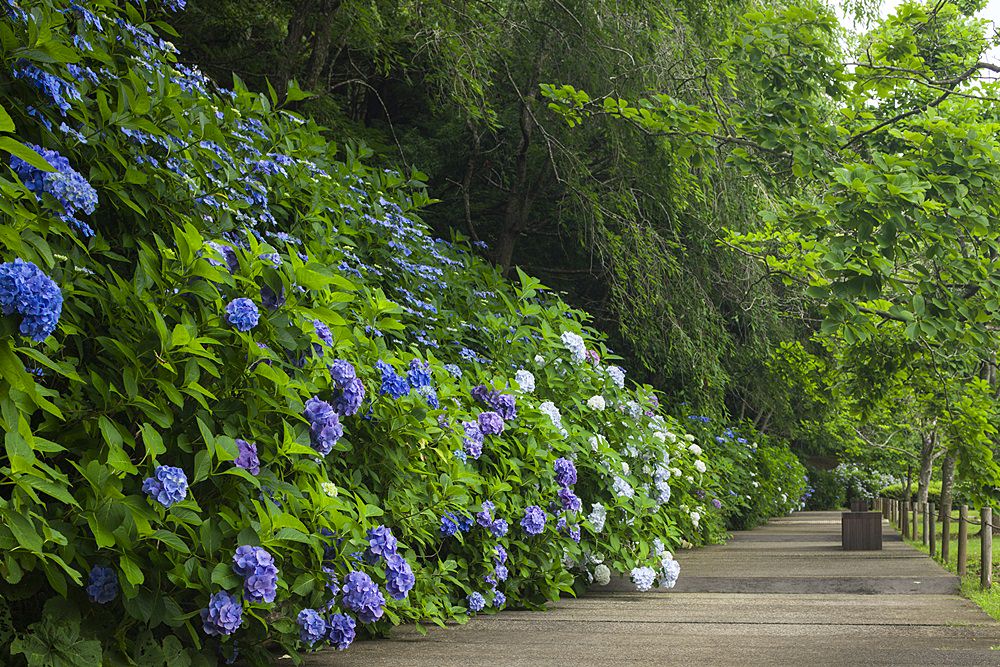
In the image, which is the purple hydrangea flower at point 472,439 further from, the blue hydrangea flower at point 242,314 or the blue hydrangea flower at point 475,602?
the blue hydrangea flower at point 242,314

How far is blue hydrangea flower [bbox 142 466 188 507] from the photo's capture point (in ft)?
7.22

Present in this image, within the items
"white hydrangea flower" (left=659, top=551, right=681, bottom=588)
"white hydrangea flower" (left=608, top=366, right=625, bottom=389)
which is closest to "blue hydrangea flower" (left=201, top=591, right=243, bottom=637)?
"white hydrangea flower" (left=659, top=551, right=681, bottom=588)

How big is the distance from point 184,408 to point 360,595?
0.72 metres

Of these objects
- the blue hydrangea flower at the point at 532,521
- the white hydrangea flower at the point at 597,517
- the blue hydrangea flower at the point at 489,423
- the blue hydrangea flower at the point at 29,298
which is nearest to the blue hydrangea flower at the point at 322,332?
the blue hydrangea flower at the point at 29,298

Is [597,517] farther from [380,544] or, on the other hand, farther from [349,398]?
[349,398]

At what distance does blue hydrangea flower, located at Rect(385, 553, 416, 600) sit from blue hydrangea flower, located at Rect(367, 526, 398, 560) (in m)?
0.02

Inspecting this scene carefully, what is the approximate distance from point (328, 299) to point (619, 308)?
19.0 feet

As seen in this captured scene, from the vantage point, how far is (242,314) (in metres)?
2.45

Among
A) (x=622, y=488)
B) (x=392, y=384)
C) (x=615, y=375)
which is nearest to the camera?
(x=392, y=384)

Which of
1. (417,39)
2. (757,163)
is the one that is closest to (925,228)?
(757,163)

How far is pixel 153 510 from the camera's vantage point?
7.38 ft

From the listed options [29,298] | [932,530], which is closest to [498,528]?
[29,298]

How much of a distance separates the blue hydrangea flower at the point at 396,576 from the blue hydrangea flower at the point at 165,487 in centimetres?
83

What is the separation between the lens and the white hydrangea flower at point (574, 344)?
17.7 feet
